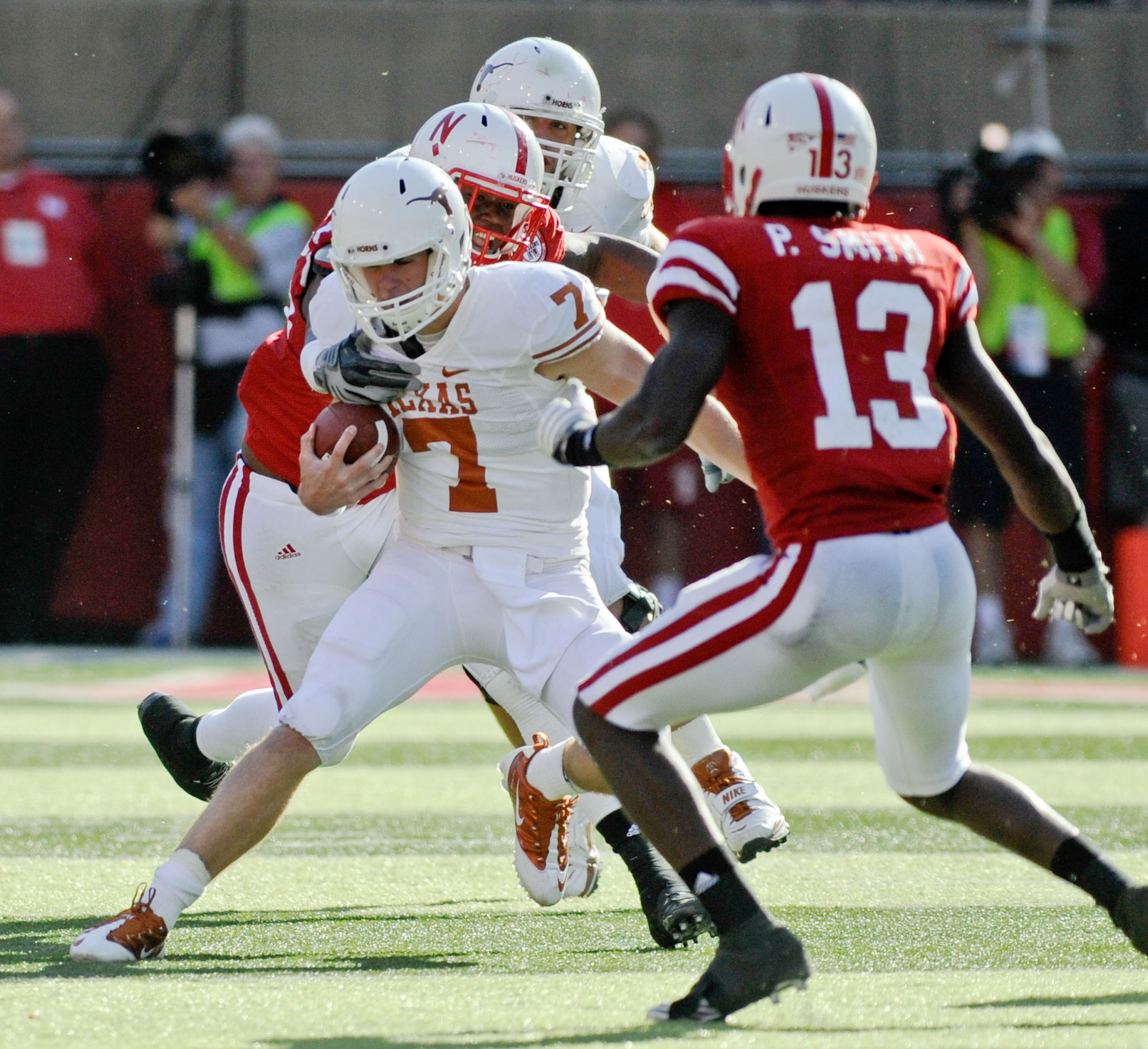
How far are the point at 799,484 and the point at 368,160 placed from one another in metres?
7.88

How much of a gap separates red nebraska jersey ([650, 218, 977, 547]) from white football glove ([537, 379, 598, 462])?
224mm

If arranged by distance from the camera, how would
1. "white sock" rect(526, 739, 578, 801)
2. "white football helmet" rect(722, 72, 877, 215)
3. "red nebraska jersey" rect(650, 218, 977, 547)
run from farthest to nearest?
"white sock" rect(526, 739, 578, 801) → "white football helmet" rect(722, 72, 877, 215) → "red nebraska jersey" rect(650, 218, 977, 547)

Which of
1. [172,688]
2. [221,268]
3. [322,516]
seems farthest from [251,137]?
[322,516]

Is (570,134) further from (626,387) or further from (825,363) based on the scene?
(825,363)

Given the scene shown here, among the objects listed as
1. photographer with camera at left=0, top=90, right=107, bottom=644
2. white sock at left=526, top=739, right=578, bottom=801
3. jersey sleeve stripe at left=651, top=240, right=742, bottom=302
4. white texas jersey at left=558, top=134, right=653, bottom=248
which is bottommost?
photographer with camera at left=0, top=90, right=107, bottom=644

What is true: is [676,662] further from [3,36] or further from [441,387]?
[3,36]

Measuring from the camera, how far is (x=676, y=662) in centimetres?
307

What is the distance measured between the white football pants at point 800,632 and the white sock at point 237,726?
1.72 metres

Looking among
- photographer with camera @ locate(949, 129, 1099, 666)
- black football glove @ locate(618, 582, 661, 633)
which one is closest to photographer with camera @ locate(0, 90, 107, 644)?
photographer with camera @ locate(949, 129, 1099, 666)

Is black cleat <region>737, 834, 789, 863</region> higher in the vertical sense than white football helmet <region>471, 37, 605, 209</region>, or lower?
lower

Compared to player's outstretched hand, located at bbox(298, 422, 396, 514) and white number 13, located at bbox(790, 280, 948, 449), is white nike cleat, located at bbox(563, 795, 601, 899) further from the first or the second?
white number 13, located at bbox(790, 280, 948, 449)

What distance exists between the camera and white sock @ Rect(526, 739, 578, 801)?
13.0 ft

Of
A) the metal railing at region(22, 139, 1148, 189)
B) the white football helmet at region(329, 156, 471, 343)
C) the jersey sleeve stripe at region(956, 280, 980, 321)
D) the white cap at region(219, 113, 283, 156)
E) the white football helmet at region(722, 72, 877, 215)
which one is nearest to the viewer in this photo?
the white football helmet at region(722, 72, 877, 215)

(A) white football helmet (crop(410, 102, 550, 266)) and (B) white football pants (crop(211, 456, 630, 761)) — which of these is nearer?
(A) white football helmet (crop(410, 102, 550, 266))
